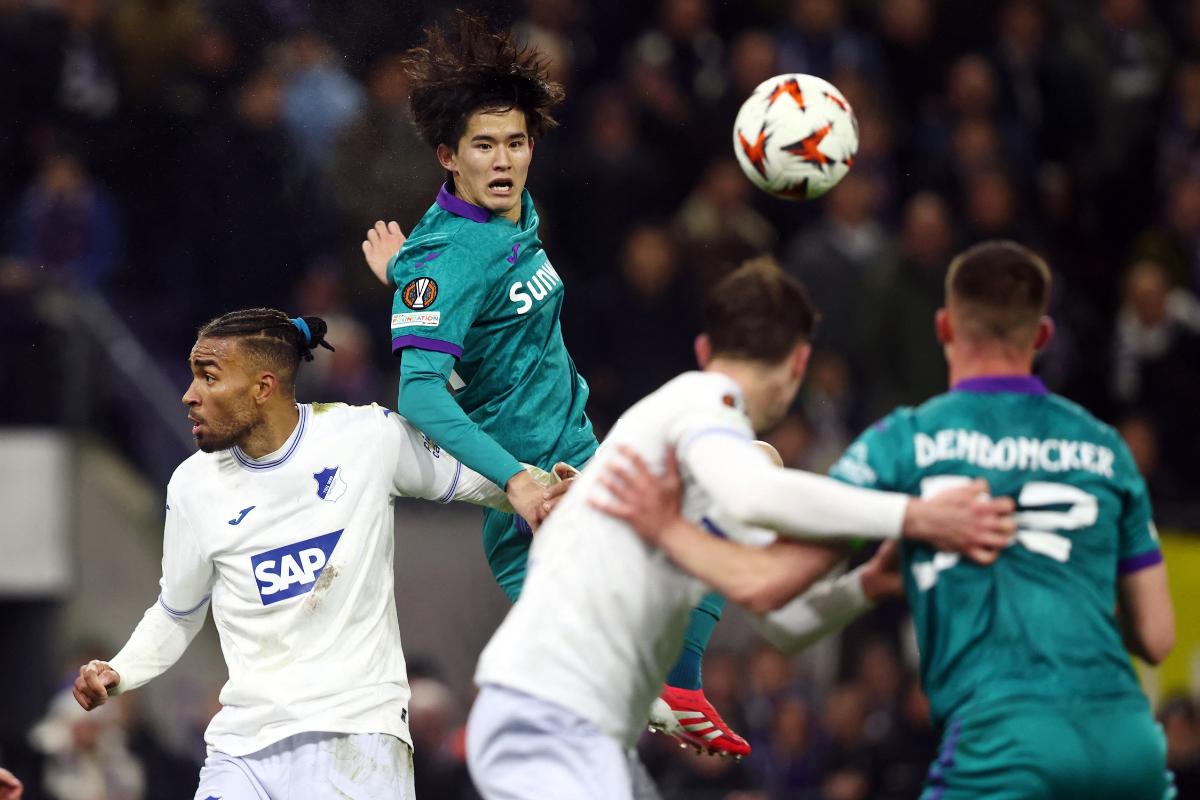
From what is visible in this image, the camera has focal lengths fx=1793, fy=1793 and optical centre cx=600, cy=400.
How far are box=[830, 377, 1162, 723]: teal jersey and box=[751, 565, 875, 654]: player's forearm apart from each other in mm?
336

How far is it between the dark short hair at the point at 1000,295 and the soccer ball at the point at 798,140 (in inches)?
81.0

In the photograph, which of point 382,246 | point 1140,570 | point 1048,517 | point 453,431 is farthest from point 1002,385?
point 382,246

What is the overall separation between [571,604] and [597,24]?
9793 mm

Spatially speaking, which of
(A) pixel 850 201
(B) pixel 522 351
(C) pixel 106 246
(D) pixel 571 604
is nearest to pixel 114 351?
(C) pixel 106 246

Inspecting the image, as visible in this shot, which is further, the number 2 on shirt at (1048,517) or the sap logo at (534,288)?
the sap logo at (534,288)

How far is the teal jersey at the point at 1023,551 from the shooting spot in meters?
4.47

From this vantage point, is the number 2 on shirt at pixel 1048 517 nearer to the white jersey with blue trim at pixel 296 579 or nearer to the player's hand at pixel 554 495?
the player's hand at pixel 554 495

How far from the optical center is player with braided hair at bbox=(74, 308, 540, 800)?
229 inches

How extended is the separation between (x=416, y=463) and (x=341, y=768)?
1.08 metres

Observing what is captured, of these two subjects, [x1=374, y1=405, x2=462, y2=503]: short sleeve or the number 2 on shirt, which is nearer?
the number 2 on shirt

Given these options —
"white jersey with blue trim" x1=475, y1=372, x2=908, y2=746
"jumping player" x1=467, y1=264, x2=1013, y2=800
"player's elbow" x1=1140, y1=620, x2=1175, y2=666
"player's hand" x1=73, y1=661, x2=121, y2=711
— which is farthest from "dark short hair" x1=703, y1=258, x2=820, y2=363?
"player's hand" x1=73, y1=661, x2=121, y2=711

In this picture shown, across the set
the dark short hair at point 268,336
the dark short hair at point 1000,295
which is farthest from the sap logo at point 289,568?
the dark short hair at point 1000,295

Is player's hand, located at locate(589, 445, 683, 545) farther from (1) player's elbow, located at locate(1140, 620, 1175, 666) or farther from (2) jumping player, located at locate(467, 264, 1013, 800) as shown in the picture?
(1) player's elbow, located at locate(1140, 620, 1175, 666)

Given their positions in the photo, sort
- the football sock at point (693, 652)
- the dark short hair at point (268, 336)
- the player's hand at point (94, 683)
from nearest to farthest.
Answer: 1. the player's hand at point (94, 683)
2. the dark short hair at point (268, 336)
3. the football sock at point (693, 652)
